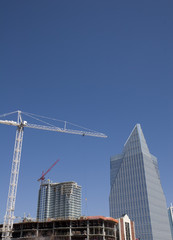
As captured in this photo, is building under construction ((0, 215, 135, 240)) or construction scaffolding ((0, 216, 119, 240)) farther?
building under construction ((0, 215, 135, 240))

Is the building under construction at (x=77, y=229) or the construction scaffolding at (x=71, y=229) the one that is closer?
the construction scaffolding at (x=71, y=229)

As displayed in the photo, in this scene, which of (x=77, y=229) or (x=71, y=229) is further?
(x=71, y=229)

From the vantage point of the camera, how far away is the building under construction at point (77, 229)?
463ft

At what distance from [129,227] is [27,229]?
54714 mm

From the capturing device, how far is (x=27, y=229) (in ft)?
496

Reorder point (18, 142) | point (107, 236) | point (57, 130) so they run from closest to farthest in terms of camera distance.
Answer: point (107, 236) → point (18, 142) → point (57, 130)

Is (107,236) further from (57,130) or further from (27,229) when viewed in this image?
(57,130)

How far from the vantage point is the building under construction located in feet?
463

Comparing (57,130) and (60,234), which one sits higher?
(57,130)

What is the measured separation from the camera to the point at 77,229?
144 meters

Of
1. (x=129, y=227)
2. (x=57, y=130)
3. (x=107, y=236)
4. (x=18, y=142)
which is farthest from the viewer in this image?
(x=57, y=130)

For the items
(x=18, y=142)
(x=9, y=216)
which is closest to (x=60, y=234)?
(x=9, y=216)

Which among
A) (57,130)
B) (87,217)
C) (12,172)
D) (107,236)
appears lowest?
(107,236)

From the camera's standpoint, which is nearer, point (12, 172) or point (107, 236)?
point (107, 236)
